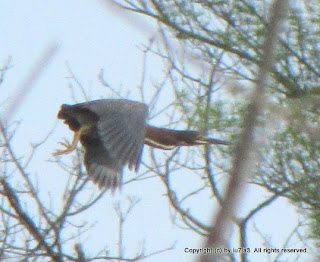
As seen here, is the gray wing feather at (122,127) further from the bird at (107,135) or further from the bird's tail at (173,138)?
the bird's tail at (173,138)

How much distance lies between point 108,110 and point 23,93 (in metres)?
2.89

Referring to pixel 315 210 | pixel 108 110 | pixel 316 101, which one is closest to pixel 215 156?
pixel 315 210

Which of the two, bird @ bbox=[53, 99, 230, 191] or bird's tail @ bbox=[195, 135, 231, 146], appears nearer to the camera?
bird @ bbox=[53, 99, 230, 191]

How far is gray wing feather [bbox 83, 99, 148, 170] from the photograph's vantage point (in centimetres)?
360

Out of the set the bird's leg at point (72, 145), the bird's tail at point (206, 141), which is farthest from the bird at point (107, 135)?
the bird's tail at point (206, 141)

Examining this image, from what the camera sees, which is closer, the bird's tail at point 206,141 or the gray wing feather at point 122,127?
the gray wing feather at point 122,127

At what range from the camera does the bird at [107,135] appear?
360 centimetres

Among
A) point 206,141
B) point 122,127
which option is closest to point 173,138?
point 206,141

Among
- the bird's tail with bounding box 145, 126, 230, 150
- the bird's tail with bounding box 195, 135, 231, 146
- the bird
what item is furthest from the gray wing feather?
→ the bird's tail with bounding box 195, 135, 231, 146

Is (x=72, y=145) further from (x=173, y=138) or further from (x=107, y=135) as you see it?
(x=173, y=138)

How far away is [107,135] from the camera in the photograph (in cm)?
374

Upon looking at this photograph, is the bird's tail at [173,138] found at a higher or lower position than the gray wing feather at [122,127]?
higher

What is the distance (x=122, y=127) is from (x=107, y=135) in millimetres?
81

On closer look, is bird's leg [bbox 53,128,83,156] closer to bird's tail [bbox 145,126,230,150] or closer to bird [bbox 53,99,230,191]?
bird [bbox 53,99,230,191]
